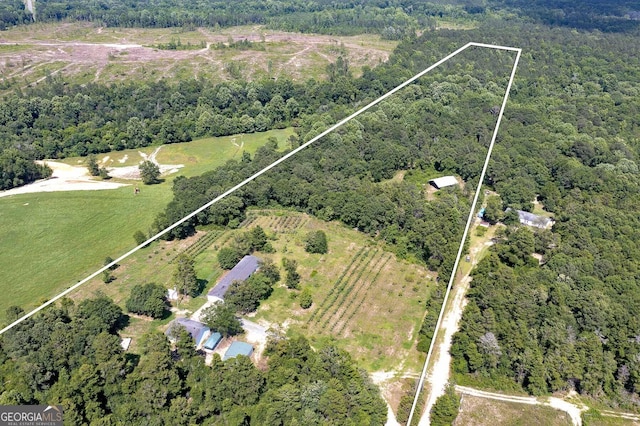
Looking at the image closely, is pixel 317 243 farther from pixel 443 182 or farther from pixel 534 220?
pixel 534 220

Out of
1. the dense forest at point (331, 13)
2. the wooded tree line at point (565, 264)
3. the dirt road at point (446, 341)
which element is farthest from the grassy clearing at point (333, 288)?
the dense forest at point (331, 13)

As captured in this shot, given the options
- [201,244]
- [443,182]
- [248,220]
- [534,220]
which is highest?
[443,182]

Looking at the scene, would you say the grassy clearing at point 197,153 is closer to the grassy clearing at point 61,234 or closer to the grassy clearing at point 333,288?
the grassy clearing at point 61,234

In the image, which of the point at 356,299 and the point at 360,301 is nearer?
the point at 360,301

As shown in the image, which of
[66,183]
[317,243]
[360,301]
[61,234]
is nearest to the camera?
[360,301]

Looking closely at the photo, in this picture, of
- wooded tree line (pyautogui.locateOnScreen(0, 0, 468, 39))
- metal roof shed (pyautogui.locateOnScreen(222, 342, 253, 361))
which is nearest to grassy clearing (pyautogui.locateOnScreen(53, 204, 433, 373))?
metal roof shed (pyautogui.locateOnScreen(222, 342, 253, 361))

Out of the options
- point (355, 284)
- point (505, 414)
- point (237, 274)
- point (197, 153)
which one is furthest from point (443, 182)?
point (197, 153)

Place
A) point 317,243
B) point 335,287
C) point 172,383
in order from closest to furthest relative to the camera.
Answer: point 172,383 → point 335,287 → point 317,243
